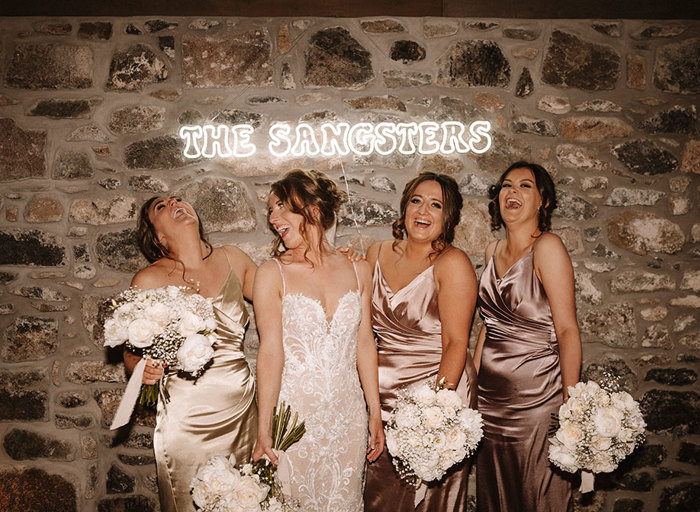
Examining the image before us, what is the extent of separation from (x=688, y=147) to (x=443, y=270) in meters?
2.16

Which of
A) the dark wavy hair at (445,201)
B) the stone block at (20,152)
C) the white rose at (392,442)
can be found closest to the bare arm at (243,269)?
the dark wavy hair at (445,201)

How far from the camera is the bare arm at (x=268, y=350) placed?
7.85 feet

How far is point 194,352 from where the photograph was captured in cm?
222

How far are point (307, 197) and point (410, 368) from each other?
1.23 meters

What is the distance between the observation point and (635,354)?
10.6ft

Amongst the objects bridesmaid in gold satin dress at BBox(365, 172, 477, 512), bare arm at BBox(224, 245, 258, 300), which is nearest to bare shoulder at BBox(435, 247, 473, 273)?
bridesmaid in gold satin dress at BBox(365, 172, 477, 512)

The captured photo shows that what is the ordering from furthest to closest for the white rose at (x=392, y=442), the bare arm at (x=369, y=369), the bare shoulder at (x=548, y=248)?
the bare shoulder at (x=548, y=248)
the bare arm at (x=369, y=369)
the white rose at (x=392, y=442)

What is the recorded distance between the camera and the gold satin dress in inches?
104

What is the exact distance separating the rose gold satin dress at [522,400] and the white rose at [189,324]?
1.81 metres

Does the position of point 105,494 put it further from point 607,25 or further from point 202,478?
point 607,25

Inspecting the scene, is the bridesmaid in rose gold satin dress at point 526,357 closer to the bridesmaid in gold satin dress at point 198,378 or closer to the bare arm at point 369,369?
the bare arm at point 369,369

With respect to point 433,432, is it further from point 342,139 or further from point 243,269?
point 342,139

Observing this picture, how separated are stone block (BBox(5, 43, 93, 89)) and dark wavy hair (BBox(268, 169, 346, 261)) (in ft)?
5.67

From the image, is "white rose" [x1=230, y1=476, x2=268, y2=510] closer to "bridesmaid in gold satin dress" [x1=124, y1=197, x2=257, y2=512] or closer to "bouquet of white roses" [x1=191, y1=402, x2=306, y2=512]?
"bouquet of white roses" [x1=191, y1=402, x2=306, y2=512]
